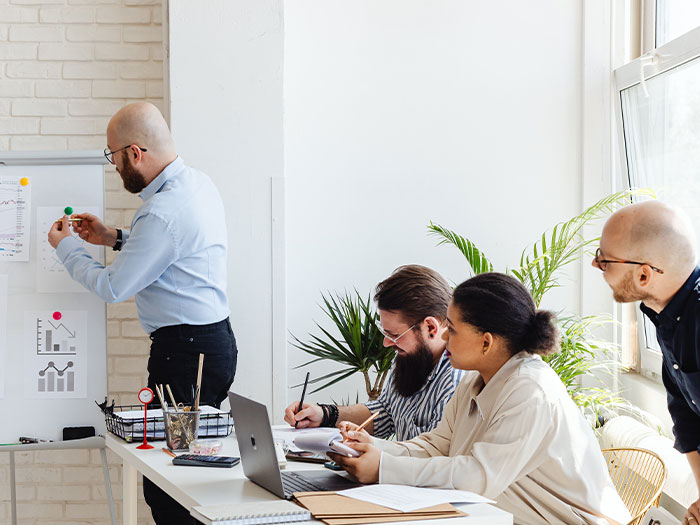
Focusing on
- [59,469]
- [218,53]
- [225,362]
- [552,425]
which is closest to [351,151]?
[218,53]

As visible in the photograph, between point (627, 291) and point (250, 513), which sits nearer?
point (250, 513)

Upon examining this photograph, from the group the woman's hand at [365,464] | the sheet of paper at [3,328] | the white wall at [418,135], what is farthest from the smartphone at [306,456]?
the white wall at [418,135]

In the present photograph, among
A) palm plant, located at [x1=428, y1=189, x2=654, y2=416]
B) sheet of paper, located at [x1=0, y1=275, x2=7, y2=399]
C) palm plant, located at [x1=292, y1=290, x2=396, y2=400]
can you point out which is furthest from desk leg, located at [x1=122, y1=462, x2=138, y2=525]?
palm plant, located at [x1=428, y1=189, x2=654, y2=416]

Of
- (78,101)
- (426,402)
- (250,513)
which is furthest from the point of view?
(78,101)

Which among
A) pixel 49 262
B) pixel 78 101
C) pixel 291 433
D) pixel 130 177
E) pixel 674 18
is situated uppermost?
pixel 674 18

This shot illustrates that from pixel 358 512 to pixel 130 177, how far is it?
185 centimetres

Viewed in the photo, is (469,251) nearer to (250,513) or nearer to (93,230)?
(93,230)

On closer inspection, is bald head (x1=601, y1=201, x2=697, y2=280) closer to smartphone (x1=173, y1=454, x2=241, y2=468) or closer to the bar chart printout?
smartphone (x1=173, y1=454, x2=241, y2=468)

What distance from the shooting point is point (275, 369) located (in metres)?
3.72

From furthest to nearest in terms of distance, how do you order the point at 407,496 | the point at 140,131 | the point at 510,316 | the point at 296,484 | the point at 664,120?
1. the point at 664,120
2. the point at 140,131
3. the point at 510,316
4. the point at 296,484
5. the point at 407,496

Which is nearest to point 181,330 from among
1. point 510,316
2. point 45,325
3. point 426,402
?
point 45,325

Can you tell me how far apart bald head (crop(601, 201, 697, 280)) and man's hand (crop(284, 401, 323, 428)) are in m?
1.12

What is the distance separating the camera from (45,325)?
3387 mm

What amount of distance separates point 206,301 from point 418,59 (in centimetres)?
177
